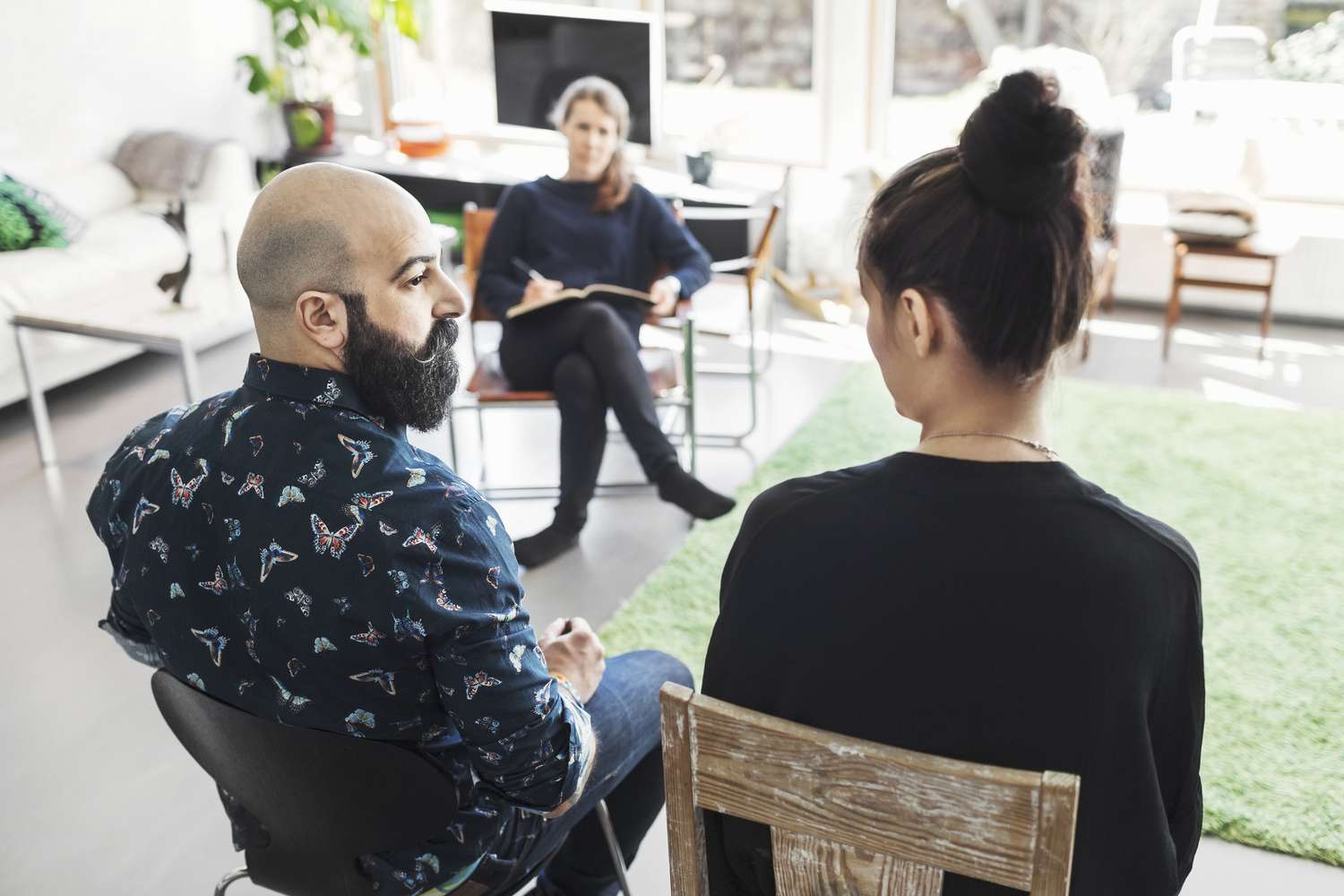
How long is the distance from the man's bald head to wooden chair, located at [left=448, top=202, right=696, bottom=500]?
1.65 m

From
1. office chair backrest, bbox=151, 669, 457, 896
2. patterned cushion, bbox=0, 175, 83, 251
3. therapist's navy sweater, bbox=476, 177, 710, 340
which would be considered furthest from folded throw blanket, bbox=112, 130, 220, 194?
office chair backrest, bbox=151, 669, 457, 896

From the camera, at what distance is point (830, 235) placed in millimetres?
5418

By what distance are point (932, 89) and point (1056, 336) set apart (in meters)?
4.54

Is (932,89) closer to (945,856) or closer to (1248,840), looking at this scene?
(1248,840)

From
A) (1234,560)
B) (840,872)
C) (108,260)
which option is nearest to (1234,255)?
(1234,560)

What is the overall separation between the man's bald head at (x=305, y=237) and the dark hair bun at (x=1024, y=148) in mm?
765

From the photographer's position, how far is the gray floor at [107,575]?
2.27 metres

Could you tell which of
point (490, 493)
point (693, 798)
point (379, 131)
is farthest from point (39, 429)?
Answer: point (693, 798)

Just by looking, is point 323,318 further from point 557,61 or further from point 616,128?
point 557,61

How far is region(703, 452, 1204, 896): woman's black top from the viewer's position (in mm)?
1089

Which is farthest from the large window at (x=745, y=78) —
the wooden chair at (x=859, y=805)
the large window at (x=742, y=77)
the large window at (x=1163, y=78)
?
the wooden chair at (x=859, y=805)

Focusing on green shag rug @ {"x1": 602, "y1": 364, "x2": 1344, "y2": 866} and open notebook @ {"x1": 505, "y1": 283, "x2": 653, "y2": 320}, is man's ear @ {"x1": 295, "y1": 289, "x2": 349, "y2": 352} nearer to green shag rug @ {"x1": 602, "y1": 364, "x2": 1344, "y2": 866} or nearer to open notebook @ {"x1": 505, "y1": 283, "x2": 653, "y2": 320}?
green shag rug @ {"x1": 602, "y1": 364, "x2": 1344, "y2": 866}

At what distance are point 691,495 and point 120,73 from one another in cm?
386

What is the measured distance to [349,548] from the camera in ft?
4.42
